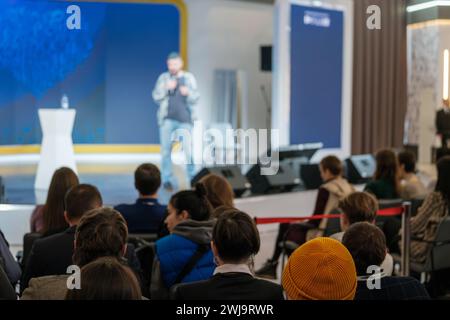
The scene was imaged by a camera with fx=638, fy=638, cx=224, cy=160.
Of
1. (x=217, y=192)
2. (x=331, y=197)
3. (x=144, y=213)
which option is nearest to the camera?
(x=144, y=213)

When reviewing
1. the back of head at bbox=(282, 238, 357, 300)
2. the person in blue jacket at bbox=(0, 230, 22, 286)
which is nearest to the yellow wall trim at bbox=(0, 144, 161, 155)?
the person in blue jacket at bbox=(0, 230, 22, 286)

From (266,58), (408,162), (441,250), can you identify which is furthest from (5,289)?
(266,58)

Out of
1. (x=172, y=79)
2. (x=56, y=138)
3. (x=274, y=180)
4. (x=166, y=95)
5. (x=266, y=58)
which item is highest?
(x=266, y=58)

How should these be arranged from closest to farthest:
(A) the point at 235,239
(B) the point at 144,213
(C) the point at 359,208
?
1. (A) the point at 235,239
2. (C) the point at 359,208
3. (B) the point at 144,213

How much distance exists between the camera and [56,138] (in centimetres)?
745

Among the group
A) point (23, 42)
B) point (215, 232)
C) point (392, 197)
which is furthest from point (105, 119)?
point (215, 232)

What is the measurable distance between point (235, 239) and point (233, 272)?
11 cm

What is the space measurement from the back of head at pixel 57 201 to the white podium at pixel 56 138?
3857mm

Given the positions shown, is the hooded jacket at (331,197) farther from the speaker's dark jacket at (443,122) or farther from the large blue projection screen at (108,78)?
the speaker's dark jacket at (443,122)

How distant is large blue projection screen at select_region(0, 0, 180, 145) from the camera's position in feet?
37.8

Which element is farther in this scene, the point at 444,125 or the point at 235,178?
the point at 444,125

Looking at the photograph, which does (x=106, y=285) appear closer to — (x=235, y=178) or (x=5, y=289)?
(x=5, y=289)

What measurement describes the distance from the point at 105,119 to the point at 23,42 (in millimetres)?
4003

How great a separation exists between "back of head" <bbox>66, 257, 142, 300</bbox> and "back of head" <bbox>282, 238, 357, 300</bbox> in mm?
585
